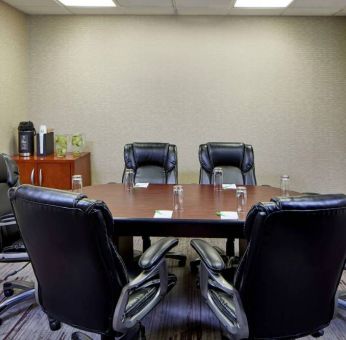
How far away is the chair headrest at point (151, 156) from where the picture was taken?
148 inches

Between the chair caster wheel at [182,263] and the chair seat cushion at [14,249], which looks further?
the chair caster wheel at [182,263]

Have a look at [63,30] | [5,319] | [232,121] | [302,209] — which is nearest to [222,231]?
[302,209]

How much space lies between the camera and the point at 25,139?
4.54 m

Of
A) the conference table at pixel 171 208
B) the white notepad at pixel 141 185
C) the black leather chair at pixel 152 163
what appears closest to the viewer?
the conference table at pixel 171 208

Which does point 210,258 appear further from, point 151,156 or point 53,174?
point 53,174

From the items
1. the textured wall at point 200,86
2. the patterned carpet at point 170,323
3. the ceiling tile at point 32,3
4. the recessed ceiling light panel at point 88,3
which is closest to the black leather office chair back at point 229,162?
the patterned carpet at point 170,323

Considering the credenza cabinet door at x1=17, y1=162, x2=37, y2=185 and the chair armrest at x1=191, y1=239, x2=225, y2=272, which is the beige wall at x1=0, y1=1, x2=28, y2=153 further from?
the chair armrest at x1=191, y1=239, x2=225, y2=272

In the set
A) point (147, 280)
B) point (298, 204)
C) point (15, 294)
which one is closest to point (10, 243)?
point (15, 294)

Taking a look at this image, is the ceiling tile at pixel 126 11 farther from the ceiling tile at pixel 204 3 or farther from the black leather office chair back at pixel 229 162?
the black leather office chair back at pixel 229 162

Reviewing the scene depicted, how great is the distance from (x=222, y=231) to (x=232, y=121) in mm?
2811

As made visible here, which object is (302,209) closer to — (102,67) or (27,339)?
(27,339)

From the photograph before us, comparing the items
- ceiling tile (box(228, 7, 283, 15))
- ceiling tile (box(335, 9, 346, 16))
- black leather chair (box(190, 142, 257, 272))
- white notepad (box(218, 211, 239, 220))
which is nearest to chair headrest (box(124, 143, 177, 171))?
black leather chair (box(190, 142, 257, 272))

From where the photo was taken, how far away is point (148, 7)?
4477 millimetres

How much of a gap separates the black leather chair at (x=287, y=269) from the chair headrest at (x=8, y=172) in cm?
181
